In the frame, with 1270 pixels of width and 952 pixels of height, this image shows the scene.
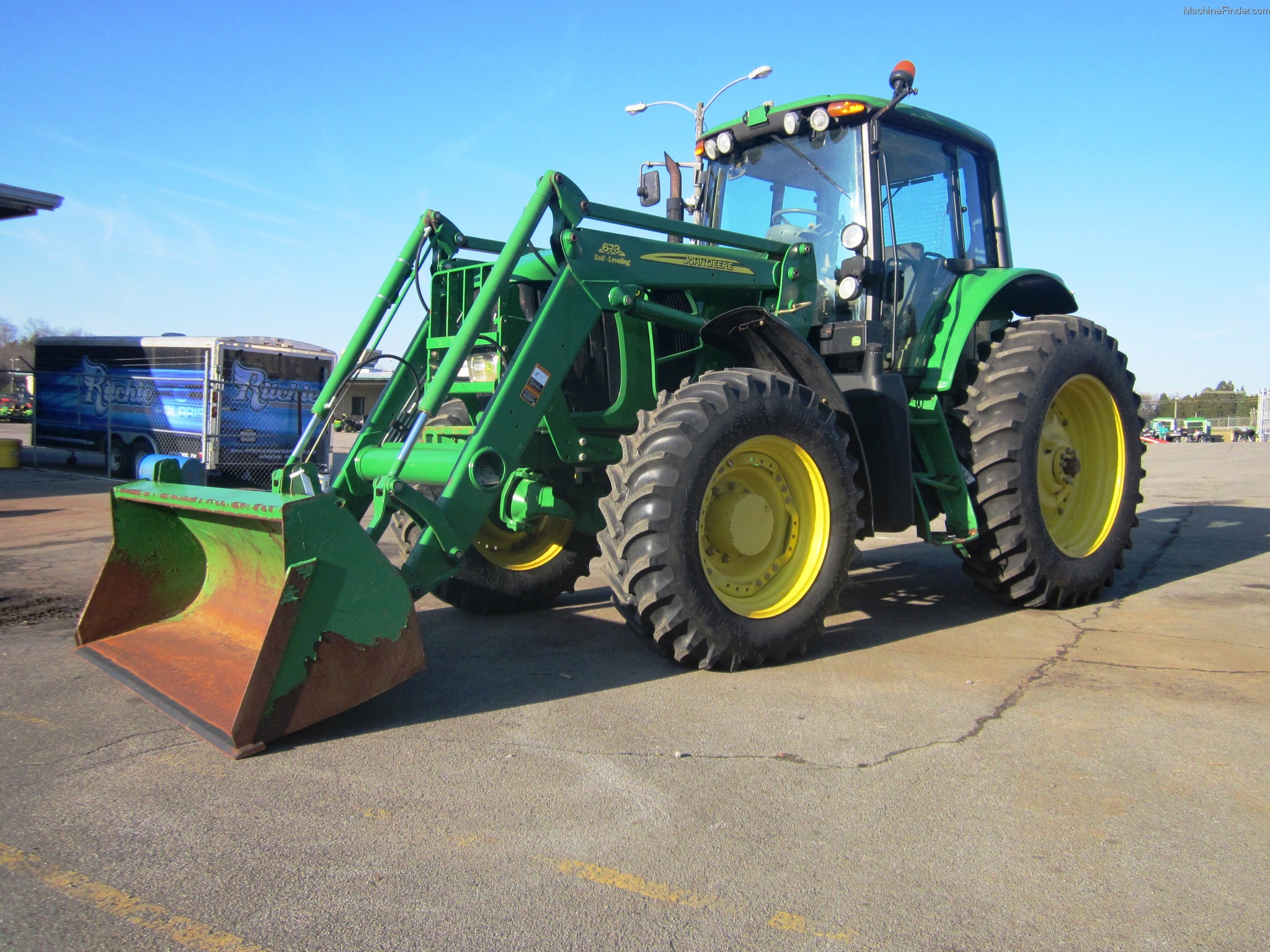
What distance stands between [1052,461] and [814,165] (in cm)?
263

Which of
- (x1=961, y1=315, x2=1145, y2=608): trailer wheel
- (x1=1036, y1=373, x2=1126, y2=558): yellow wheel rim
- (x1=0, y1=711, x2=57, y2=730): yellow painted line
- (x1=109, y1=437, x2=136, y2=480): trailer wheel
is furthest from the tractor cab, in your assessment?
(x1=109, y1=437, x2=136, y2=480): trailer wheel

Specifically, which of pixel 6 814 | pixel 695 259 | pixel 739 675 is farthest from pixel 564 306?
pixel 6 814

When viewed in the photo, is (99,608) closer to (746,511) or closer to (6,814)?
(6,814)

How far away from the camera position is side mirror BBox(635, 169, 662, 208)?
249 inches

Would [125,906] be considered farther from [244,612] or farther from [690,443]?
[690,443]

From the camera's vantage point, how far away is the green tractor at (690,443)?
4.10 metres

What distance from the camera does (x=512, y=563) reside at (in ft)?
19.8

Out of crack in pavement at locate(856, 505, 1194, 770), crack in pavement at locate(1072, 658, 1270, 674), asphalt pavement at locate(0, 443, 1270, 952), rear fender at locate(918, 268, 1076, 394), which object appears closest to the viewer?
asphalt pavement at locate(0, 443, 1270, 952)

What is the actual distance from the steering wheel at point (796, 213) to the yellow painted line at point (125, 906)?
5250 millimetres

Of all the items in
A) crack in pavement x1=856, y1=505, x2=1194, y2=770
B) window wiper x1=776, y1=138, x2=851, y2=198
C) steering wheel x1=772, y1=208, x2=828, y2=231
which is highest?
window wiper x1=776, y1=138, x2=851, y2=198

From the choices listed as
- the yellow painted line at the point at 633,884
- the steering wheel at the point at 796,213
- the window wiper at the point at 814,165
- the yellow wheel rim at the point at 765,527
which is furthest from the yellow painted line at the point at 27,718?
the window wiper at the point at 814,165

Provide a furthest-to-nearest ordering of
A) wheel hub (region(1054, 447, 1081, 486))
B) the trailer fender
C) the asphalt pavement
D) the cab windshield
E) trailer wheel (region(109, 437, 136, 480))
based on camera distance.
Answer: trailer wheel (region(109, 437, 136, 480)) < wheel hub (region(1054, 447, 1081, 486)) < the cab windshield < the trailer fender < the asphalt pavement

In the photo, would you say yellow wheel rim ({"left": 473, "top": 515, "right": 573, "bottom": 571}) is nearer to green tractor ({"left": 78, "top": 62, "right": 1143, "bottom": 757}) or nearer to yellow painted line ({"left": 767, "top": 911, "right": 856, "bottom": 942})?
green tractor ({"left": 78, "top": 62, "right": 1143, "bottom": 757})

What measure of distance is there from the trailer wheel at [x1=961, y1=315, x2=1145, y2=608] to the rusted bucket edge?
4447mm
